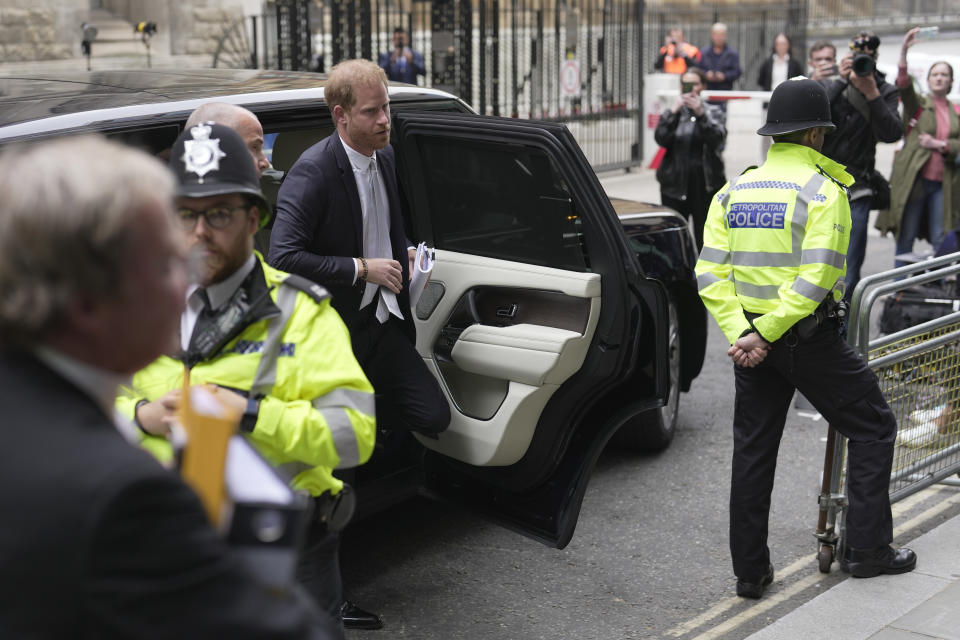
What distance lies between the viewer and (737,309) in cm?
436

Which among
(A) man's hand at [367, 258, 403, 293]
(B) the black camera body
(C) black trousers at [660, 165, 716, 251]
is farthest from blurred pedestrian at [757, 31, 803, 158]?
(A) man's hand at [367, 258, 403, 293]

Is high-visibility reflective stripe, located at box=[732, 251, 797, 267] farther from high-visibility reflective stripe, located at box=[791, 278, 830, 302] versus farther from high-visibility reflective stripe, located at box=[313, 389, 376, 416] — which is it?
high-visibility reflective stripe, located at box=[313, 389, 376, 416]

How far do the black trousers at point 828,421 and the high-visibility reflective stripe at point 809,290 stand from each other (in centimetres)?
22

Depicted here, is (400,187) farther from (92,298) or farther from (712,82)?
(712,82)

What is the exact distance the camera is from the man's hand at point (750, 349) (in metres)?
4.25

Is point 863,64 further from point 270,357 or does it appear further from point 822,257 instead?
point 270,357

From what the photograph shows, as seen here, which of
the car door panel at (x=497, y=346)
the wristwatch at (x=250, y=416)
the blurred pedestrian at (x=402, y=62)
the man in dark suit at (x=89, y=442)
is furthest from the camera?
the blurred pedestrian at (x=402, y=62)

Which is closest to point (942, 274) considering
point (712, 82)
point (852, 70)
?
point (852, 70)

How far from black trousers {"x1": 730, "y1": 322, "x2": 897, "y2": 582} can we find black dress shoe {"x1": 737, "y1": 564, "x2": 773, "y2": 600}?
0.03 meters

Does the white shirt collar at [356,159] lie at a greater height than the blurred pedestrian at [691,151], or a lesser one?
greater

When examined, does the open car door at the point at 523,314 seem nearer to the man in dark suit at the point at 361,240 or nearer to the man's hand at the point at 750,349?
the man in dark suit at the point at 361,240

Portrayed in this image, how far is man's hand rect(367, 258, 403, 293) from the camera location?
396 centimetres

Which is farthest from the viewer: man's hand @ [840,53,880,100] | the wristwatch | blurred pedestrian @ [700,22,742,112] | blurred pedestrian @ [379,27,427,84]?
blurred pedestrian @ [700,22,742,112]

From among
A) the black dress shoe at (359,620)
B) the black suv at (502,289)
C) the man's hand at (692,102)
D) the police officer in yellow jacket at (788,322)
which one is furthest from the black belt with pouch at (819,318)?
the man's hand at (692,102)
